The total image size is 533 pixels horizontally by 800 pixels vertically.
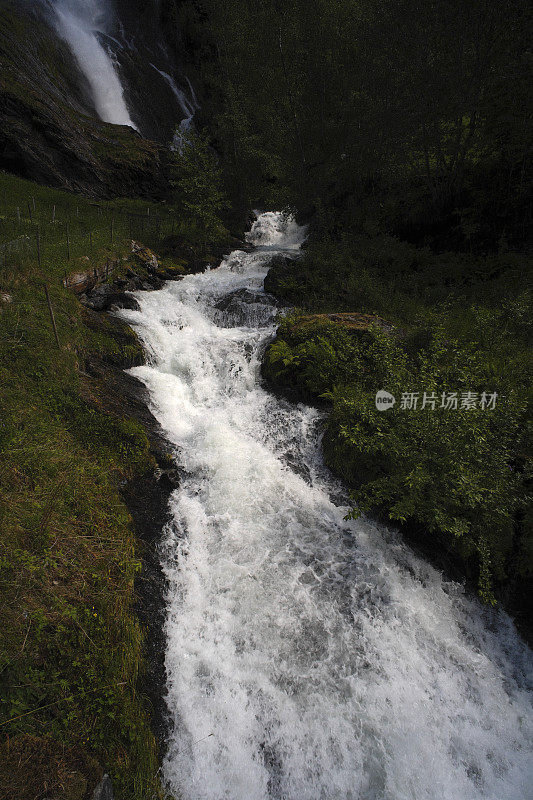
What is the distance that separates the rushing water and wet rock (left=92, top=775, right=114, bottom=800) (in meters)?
0.84

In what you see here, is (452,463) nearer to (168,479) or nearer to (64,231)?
(168,479)

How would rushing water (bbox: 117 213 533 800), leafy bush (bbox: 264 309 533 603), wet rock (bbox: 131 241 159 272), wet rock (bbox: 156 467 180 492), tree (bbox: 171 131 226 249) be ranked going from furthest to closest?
1. tree (bbox: 171 131 226 249)
2. wet rock (bbox: 131 241 159 272)
3. wet rock (bbox: 156 467 180 492)
4. leafy bush (bbox: 264 309 533 603)
5. rushing water (bbox: 117 213 533 800)

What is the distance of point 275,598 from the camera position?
4.94 metres

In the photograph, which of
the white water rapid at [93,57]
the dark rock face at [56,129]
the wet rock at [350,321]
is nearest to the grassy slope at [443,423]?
the wet rock at [350,321]

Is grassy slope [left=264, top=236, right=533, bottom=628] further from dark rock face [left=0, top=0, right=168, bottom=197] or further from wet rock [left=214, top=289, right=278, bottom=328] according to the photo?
dark rock face [left=0, top=0, right=168, bottom=197]

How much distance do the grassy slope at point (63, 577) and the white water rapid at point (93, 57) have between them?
1477 inches

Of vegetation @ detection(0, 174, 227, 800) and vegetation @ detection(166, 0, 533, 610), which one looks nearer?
vegetation @ detection(0, 174, 227, 800)

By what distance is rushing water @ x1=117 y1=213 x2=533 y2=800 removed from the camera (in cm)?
366

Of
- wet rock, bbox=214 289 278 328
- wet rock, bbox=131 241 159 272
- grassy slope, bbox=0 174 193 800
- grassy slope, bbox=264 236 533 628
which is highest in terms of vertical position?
wet rock, bbox=131 241 159 272

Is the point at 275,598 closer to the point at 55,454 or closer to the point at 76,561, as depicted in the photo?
the point at 76,561

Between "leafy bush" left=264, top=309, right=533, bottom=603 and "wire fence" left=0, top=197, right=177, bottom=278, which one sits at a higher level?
"wire fence" left=0, top=197, right=177, bottom=278

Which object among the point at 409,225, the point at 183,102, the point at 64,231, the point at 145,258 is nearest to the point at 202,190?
the point at 145,258

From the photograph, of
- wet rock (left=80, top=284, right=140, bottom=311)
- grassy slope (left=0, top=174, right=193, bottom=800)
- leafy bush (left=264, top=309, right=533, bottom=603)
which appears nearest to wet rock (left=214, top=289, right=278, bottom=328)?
wet rock (left=80, top=284, right=140, bottom=311)

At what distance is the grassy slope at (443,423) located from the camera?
5152 mm
